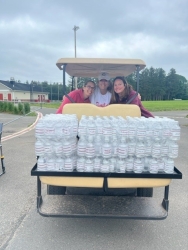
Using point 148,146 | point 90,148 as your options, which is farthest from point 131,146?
point 90,148

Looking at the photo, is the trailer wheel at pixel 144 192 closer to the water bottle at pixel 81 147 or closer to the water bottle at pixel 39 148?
the water bottle at pixel 81 147

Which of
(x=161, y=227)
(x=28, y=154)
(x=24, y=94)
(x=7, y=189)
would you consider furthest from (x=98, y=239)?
(x=24, y=94)

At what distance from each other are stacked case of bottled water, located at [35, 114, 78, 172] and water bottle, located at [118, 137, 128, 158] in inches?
17.6

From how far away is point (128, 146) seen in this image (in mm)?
2172

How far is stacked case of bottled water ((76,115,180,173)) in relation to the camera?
2143mm

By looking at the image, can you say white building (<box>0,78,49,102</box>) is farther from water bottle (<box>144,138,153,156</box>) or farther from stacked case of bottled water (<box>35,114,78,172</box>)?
water bottle (<box>144,138,153,156</box>)

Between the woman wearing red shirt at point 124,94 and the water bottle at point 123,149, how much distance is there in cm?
159

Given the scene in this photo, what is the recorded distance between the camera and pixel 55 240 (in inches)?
94.0

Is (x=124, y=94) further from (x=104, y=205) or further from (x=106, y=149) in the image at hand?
(x=104, y=205)

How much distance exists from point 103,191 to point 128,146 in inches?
28.2

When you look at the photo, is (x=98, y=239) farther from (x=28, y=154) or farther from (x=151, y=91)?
(x=151, y=91)

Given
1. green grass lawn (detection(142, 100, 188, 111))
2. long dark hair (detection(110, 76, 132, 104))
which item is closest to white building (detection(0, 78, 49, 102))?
green grass lawn (detection(142, 100, 188, 111))

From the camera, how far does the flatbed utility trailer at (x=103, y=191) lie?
2170mm

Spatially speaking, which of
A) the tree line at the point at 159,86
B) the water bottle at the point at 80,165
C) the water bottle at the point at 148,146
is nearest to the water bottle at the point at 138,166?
the water bottle at the point at 148,146
